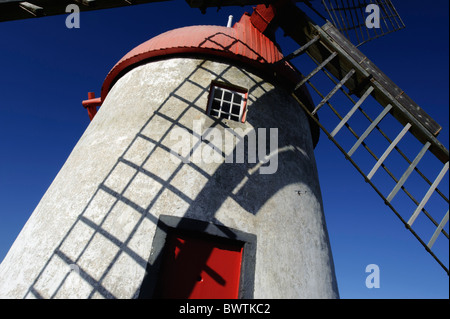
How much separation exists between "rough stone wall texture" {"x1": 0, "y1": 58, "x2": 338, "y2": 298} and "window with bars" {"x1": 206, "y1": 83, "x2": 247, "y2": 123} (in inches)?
6.5

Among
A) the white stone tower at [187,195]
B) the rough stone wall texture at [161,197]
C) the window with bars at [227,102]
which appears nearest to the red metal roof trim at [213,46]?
the white stone tower at [187,195]

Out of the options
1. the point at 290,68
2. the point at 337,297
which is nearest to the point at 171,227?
the point at 337,297

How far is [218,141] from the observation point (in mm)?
5090

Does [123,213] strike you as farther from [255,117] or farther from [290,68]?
[290,68]

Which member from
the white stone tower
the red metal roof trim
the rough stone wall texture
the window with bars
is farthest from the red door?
the red metal roof trim

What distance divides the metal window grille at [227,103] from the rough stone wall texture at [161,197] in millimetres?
199

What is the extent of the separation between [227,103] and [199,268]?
3204 mm

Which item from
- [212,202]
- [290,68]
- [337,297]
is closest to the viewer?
[212,202]

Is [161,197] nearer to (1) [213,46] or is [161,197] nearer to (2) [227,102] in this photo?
(2) [227,102]

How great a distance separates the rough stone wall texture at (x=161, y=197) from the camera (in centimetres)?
396

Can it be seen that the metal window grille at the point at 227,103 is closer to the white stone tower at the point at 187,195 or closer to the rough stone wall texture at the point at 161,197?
the white stone tower at the point at 187,195

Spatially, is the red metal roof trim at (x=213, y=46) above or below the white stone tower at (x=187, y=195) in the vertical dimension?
above

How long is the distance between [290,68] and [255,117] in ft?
6.06

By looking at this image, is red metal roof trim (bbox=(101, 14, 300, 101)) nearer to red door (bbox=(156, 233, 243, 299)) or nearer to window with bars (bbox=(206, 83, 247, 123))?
window with bars (bbox=(206, 83, 247, 123))
